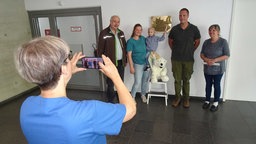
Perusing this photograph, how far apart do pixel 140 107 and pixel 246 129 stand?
1655mm

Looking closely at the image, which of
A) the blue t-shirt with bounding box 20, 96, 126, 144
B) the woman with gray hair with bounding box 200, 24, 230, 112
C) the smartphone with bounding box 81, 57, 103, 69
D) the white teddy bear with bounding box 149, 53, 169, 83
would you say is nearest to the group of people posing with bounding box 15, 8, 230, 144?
the blue t-shirt with bounding box 20, 96, 126, 144

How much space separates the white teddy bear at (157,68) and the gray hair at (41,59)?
2.57 meters

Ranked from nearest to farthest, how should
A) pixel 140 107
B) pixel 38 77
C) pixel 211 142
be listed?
pixel 38 77
pixel 211 142
pixel 140 107

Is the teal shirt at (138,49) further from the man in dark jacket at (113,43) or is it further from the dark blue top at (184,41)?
the dark blue top at (184,41)

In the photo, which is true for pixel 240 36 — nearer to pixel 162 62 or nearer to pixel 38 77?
pixel 162 62

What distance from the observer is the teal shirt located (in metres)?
3.15

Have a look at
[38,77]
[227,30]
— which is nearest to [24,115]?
[38,77]

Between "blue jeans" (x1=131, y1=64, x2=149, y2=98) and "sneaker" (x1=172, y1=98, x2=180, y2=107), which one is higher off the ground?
"blue jeans" (x1=131, y1=64, x2=149, y2=98)

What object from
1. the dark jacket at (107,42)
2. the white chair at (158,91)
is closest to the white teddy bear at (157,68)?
the white chair at (158,91)

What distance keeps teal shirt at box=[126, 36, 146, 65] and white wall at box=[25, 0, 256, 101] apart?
394 millimetres

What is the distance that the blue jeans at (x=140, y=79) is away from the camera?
10.9 feet

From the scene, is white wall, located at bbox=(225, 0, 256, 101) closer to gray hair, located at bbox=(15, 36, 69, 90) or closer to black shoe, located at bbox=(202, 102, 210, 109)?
black shoe, located at bbox=(202, 102, 210, 109)

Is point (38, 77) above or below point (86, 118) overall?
above

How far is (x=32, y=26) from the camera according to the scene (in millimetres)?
4258
